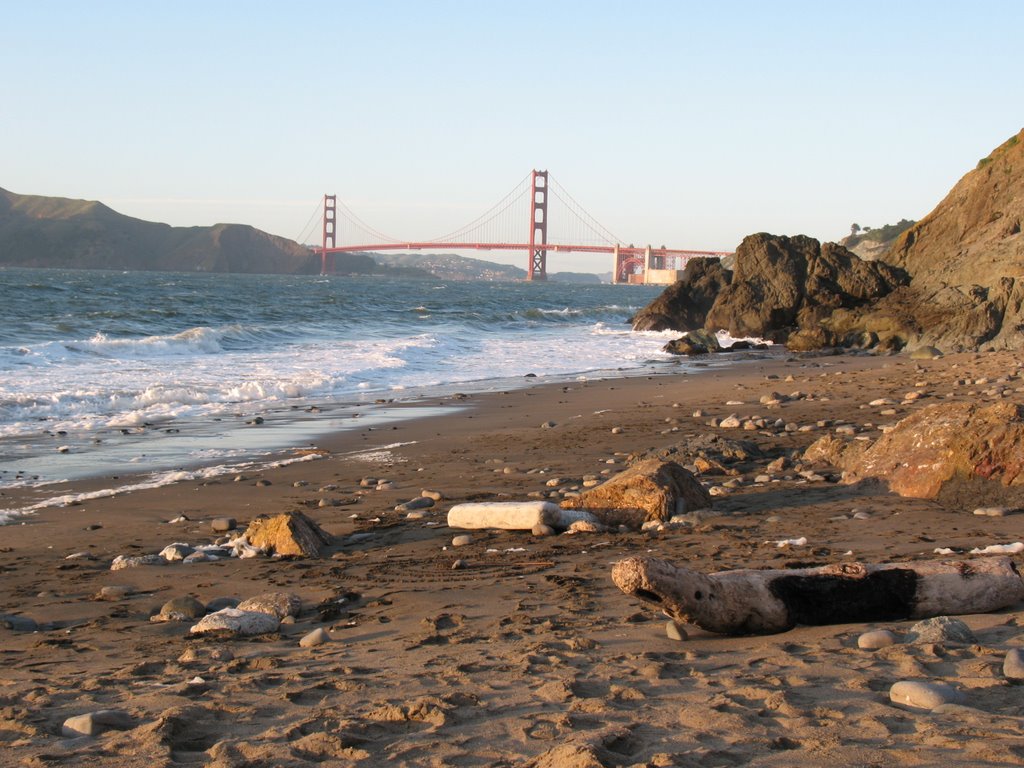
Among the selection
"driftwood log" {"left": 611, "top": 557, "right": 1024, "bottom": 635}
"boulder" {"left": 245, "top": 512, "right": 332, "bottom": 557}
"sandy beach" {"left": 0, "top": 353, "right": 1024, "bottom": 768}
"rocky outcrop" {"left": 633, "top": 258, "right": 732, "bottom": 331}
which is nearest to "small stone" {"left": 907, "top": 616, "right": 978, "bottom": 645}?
"sandy beach" {"left": 0, "top": 353, "right": 1024, "bottom": 768}

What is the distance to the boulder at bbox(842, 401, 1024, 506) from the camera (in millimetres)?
4539

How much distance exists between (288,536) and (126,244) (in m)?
99.8

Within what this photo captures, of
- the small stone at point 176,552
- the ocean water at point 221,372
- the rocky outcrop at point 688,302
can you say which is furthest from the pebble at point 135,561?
the rocky outcrop at point 688,302

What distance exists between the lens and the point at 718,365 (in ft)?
54.2

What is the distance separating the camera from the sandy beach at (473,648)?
2174mm

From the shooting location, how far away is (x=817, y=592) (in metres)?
3.03

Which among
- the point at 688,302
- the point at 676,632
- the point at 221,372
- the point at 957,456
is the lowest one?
the point at 221,372

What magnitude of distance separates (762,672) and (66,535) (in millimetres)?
3594

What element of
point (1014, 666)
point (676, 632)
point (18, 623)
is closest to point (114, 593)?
point (18, 623)

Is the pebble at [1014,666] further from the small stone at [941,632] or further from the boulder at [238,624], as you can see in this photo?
the boulder at [238,624]

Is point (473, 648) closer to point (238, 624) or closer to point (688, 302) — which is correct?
point (238, 624)

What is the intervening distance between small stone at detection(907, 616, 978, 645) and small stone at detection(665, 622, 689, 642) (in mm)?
598

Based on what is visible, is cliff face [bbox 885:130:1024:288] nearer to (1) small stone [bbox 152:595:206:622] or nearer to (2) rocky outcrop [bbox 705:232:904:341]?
(2) rocky outcrop [bbox 705:232:904:341]

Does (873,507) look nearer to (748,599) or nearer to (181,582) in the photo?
(748,599)
